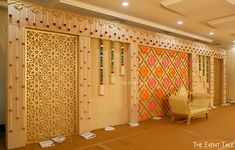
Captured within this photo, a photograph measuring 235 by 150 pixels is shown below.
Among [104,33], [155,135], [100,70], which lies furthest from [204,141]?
[104,33]

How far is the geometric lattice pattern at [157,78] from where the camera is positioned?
496 centimetres

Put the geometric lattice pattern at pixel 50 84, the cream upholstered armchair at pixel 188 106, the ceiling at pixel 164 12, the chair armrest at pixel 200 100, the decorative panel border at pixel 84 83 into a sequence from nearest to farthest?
1. the geometric lattice pattern at pixel 50 84
2. the ceiling at pixel 164 12
3. the decorative panel border at pixel 84 83
4. the cream upholstered armchair at pixel 188 106
5. the chair armrest at pixel 200 100

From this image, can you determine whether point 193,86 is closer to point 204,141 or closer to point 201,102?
point 201,102

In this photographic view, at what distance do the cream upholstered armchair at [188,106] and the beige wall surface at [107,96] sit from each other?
1.18 metres

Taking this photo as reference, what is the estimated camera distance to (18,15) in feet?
10.1

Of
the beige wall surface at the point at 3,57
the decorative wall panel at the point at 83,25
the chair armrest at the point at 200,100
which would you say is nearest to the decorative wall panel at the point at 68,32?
the decorative wall panel at the point at 83,25

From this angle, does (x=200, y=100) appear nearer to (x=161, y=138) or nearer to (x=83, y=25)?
(x=161, y=138)

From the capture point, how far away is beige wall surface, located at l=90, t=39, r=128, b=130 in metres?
4.06

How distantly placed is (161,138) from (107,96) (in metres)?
1.43

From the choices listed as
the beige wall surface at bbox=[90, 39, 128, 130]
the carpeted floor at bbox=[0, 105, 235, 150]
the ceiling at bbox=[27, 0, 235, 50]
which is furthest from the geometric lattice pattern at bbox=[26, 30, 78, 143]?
the ceiling at bbox=[27, 0, 235, 50]

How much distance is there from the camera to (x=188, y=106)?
446 centimetres

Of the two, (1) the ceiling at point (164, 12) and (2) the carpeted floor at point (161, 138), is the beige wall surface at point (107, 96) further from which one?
(1) the ceiling at point (164, 12)

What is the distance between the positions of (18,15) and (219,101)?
779cm

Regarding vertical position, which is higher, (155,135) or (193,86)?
(193,86)
